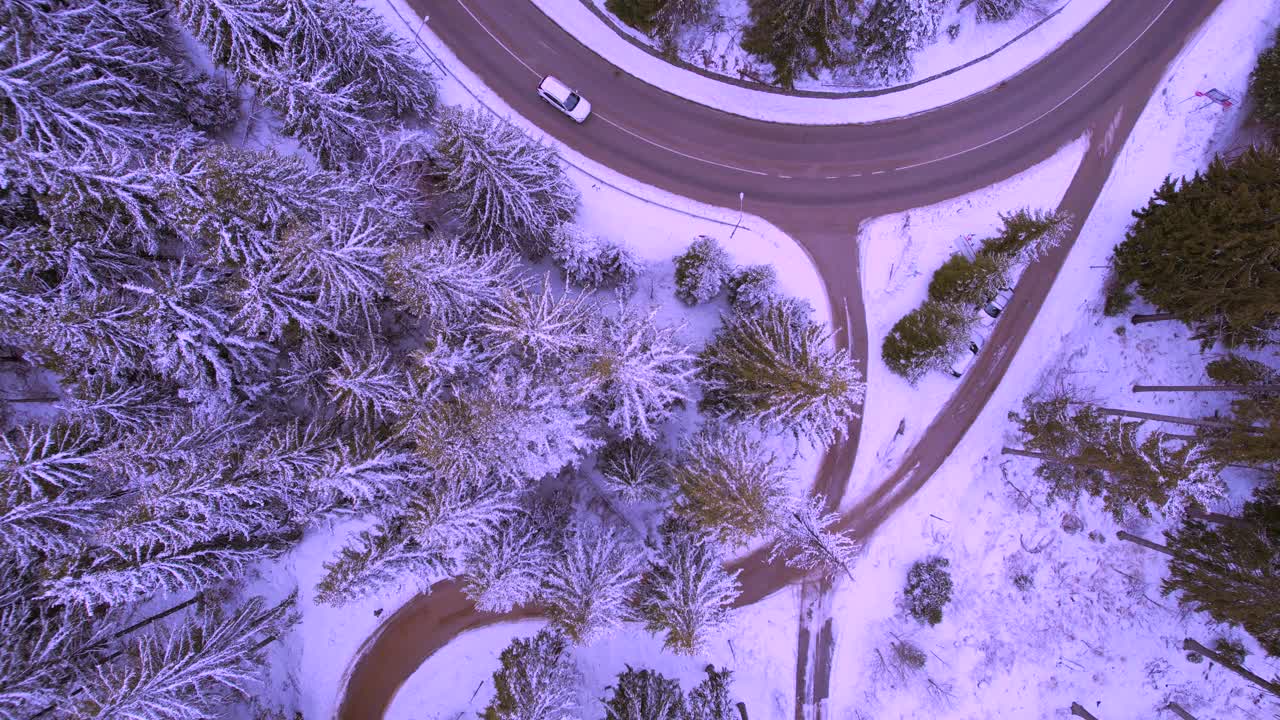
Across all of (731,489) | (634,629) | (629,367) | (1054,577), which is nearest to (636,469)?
(731,489)

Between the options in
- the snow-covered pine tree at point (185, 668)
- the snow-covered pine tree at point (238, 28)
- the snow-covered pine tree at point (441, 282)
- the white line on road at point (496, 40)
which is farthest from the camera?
the white line on road at point (496, 40)

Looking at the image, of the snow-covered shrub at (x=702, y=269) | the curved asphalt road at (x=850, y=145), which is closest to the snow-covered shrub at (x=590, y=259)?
the snow-covered shrub at (x=702, y=269)

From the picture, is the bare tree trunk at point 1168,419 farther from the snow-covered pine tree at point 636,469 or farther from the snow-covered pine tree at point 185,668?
the snow-covered pine tree at point 185,668

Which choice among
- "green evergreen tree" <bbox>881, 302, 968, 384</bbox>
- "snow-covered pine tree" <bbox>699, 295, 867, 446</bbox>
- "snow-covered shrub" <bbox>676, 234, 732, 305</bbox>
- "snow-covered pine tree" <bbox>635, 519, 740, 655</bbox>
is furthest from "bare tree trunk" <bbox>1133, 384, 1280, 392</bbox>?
"snow-covered pine tree" <bbox>635, 519, 740, 655</bbox>

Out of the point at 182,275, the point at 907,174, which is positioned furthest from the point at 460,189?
the point at 907,174

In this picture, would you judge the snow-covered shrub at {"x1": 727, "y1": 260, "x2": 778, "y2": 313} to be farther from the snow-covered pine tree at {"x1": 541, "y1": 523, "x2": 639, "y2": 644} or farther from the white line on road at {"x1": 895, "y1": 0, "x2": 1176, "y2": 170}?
the snow-covered pine tree at {"x1": 541, "y1": 523, "x2": 639, "y2": 644}

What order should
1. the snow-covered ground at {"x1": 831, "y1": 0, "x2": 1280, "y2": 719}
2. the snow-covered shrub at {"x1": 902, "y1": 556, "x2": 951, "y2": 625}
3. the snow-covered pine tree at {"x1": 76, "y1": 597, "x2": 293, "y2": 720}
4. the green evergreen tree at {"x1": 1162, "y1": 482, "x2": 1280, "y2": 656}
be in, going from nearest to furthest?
the snow-covered pine tree at {"x1": 76, "y1": 597, "x2": 293, "y2": 720} → the green evergreen tree at {"x1": 1162, "y1": 482, "x2": 1280, "y2": 656} → the snow-covered shrub at {"x1": 902, "y1": 556, "x2": 951, "y2": 625} → the snow-covered ground at {"x1": 831, "y1": 0, "x2": 1280, "y2": 719}
